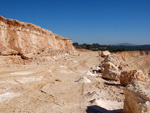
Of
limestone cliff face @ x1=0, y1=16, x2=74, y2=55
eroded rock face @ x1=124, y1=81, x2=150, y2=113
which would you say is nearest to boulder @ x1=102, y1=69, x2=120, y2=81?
eroded rock face @ x1=124, y1=81, x2=150, y2=113

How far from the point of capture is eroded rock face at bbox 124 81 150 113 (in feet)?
7.33

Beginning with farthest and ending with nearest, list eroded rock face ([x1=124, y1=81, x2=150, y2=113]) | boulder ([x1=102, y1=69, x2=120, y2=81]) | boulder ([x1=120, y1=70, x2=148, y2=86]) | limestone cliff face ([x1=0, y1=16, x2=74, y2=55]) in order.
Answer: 1. limestone cliff face ([x1=0, y1=16, x2=74, y2=55])
2. boulder ([x1=102, y1=69, x2=120, y2=81])
3. boulder ([x1=120, y1=70, x2=148, y2=86])
4. eroded rock face ([x1=124, y1=81, x2=150, y2=113])

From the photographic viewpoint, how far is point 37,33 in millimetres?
17828

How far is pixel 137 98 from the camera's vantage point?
8.20 feet

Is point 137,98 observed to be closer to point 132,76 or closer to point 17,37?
point 132,76

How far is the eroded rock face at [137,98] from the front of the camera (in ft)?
7.33

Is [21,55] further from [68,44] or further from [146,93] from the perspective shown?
[68,44]

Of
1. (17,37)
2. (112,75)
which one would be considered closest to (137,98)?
(112,75)

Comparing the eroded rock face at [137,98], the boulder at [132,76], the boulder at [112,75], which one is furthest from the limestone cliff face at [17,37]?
the eroded rock face at [137,98]

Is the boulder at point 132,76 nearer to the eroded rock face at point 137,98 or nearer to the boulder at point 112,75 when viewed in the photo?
the boulder at point 112,75

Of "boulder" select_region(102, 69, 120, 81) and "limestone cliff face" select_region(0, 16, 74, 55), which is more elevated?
"limestone cliff face" select_region(0, 16, 74, 55)

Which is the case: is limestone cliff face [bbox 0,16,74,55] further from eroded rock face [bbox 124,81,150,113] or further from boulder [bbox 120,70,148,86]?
eroded rock face [bbox 124,81,150,113]

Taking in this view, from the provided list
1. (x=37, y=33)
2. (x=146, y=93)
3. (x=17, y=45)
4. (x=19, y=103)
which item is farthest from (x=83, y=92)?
(x=37, y=33)

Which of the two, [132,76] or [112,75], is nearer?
[132,76]
